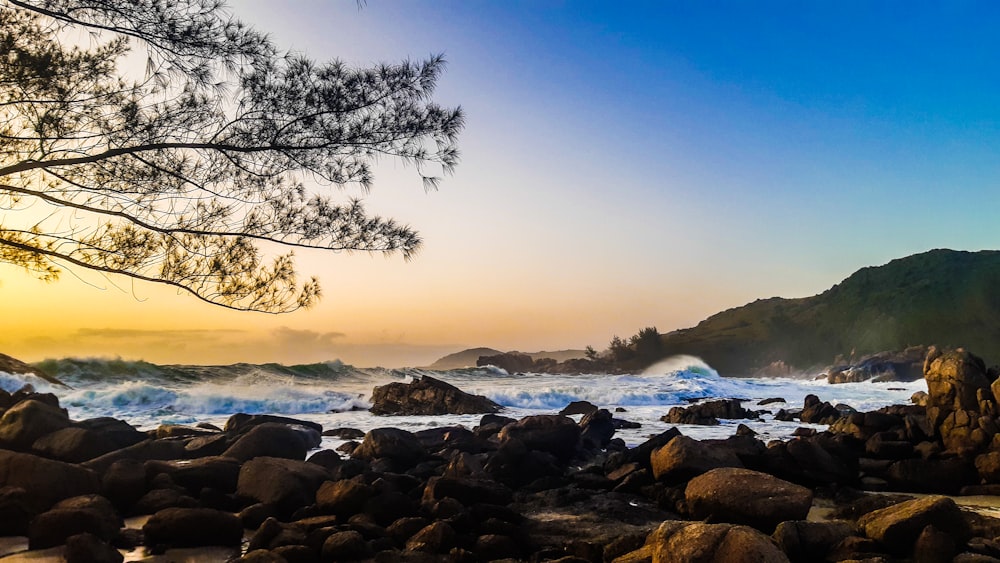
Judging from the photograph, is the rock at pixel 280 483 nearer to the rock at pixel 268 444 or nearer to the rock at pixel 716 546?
the rock at pixel 268 444

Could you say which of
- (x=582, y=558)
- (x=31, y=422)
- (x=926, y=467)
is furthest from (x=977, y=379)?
(x=31, y=422)

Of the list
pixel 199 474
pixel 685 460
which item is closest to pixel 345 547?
pixel 199 474

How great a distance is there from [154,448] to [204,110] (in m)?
4.95

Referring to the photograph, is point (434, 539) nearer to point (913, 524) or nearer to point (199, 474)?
point (199, 474)

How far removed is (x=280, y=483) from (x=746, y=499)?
5.08 meters

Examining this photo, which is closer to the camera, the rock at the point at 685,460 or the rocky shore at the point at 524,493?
the rocky shore at the point at 524,493

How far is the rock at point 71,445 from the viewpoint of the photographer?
856 centimetres

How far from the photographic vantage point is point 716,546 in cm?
435

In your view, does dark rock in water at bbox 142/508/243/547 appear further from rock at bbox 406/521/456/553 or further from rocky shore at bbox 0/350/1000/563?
rock at bbox 406/521/456/553

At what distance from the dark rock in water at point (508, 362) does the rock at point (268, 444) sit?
57.5 metres

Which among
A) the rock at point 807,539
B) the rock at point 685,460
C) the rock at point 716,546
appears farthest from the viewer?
the rock at point 685,460

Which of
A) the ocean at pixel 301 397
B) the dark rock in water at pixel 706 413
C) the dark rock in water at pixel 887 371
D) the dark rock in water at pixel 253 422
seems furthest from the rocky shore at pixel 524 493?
the dark rock in water at pixel 887 371

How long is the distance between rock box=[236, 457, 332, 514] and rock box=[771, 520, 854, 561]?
4.95 meters

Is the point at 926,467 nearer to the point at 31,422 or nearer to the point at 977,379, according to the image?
the point at 977,379
